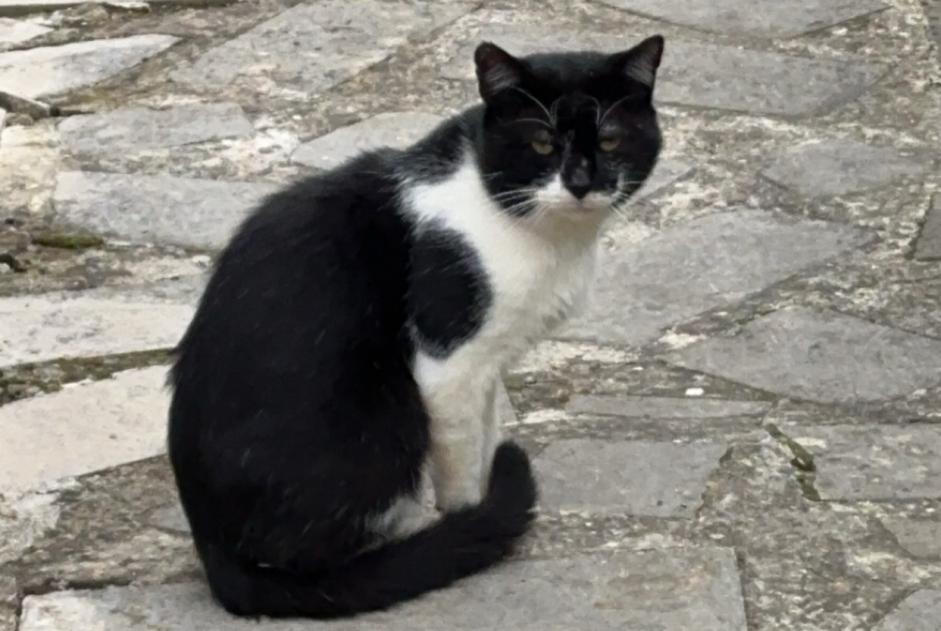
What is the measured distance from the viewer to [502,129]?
10.1 ft

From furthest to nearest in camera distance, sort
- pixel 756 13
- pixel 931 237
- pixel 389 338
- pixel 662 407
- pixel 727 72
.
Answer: pixel 756 13
pixel 727 72
pixel 931 237
pixel 662 407
pixel 389 338

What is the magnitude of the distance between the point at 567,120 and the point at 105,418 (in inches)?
47.3

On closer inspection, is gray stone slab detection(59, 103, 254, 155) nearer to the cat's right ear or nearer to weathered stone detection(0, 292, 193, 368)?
weathered stone detection(0, 292, 193, 368)

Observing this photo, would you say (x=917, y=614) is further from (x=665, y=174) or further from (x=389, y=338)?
(x=665, y=174)

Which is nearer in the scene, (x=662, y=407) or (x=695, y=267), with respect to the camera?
(x=662, y=407)

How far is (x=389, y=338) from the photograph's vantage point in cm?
308

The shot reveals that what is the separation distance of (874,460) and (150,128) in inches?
93.4

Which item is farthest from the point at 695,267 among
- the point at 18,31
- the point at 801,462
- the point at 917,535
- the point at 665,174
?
the point at 18,31

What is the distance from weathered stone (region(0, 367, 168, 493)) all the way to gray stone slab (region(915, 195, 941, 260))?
1861mm

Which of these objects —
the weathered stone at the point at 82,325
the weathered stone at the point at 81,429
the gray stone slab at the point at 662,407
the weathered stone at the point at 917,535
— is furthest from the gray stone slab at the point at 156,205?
the weathered stone at the point at 917,535

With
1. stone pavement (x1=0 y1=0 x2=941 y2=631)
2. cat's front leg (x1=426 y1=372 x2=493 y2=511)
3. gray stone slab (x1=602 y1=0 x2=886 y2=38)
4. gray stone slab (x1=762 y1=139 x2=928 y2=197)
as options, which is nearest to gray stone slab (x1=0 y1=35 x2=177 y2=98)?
stone pavement (x1=0 y1=0 x2=941 y2=631)

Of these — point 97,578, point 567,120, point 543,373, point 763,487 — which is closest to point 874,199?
point 543,373

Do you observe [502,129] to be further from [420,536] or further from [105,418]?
[105,418]

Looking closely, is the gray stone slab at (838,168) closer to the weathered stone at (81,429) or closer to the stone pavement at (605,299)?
the stone pavement at (605,299)
